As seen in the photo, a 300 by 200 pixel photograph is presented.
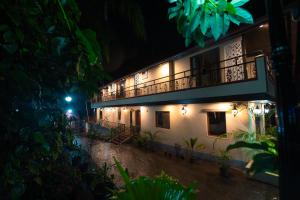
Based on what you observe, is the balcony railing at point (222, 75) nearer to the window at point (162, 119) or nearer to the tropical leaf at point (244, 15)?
the window at point (162, 119)

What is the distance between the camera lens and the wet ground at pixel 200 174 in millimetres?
7551

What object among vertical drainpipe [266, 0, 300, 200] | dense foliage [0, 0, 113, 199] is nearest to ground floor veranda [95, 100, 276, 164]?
vertical drainpipe [266, 0, 300, 200]

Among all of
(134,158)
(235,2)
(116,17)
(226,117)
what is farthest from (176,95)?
(235,2)

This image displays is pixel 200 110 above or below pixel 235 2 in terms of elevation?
below

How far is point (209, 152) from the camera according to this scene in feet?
39.9

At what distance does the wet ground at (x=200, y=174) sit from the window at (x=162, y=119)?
2487 mm

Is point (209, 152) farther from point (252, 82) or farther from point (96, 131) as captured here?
point (96, 131)

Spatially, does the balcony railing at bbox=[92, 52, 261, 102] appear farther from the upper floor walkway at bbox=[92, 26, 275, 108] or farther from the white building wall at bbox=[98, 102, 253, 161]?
the white building wall at bbox=[98, 102, 253, 161]

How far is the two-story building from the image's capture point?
370 inches

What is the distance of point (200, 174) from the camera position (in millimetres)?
9992

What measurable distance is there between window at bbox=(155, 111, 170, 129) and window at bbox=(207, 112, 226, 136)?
420 centimetres

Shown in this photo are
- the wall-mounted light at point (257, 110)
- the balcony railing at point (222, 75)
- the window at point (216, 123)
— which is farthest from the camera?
the window at point (216, 123)

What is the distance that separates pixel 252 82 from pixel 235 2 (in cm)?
812

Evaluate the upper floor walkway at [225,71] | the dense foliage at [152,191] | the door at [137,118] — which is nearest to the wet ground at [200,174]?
the upper floor walkway at [225,71]
